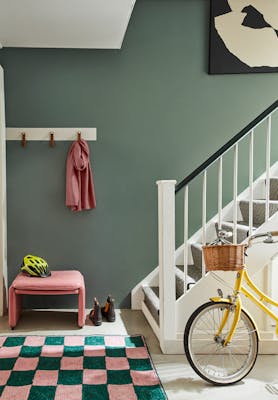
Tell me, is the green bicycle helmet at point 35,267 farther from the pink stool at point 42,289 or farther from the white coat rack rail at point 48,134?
the white coat rack rail at point 48,134

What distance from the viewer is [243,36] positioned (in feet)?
16.8

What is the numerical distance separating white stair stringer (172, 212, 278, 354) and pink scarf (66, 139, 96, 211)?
1.64 m

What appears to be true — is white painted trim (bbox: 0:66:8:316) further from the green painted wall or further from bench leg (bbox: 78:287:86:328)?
bench leg (bbox: 78:287:86:328)

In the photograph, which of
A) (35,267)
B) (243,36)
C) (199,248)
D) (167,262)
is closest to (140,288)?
(199,248)

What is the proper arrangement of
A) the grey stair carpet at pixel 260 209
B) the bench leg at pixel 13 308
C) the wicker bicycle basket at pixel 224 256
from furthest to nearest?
the bench leg at pixel 13 308 < the grey stair carpet at pixel 260 209 < the wicker bicycle basket at pixel 224 256

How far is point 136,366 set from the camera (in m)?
3.40

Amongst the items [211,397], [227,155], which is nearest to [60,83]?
[227,155]

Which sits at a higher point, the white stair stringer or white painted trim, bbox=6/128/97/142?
white painted trim, bbox=6/128/97/142

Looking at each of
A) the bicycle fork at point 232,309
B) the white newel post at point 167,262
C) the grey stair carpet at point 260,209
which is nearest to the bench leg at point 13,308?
the white newel post at point 167,262

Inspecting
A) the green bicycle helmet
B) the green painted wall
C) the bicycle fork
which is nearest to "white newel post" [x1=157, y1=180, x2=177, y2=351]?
the bicycle fork

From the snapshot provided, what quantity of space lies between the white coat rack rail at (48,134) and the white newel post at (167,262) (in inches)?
61.9

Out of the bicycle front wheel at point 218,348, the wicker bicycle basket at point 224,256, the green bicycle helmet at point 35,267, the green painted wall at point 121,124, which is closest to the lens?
the wicker bicycle basket at point 224,256

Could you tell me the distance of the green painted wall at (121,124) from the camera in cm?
504

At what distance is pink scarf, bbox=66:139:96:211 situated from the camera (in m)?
4.92
